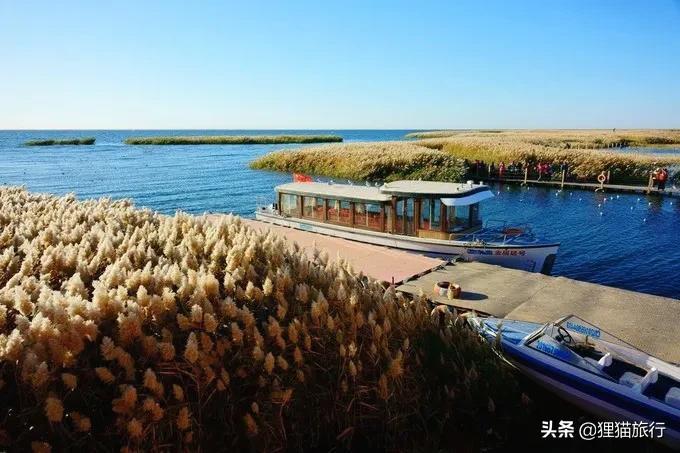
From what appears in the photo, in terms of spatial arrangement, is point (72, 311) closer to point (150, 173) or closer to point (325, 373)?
point (325, 373)

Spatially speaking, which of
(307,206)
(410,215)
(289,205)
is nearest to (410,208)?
(410,215)

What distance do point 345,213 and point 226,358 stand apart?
1524 cm

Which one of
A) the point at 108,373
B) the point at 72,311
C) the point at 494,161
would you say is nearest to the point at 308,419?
the point at 108,373

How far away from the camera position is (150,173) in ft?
181

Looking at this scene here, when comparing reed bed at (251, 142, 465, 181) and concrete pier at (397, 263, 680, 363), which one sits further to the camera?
reed bed at (251, 142, 465, 181)

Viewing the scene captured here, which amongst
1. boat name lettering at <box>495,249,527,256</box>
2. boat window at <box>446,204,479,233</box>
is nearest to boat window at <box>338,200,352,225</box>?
boat window at <box>446,204,479,233</box>

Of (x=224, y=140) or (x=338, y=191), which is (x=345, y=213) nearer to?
(x=338, y=191)

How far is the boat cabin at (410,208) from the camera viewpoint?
1733cm

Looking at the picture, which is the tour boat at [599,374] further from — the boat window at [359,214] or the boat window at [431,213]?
the boat window at [359,214]

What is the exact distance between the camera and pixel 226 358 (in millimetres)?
4543

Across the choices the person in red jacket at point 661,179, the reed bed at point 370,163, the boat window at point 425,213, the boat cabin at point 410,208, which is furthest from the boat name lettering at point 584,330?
the reed bed at point 370,163

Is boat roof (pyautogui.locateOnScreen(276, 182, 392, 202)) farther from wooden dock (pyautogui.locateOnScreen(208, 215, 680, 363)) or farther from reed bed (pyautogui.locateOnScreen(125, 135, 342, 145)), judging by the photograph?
Answer: reed bed (pyautogui.locateOnScreen(125, 135, 342, 145))

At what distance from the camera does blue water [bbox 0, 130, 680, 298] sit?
2025cm

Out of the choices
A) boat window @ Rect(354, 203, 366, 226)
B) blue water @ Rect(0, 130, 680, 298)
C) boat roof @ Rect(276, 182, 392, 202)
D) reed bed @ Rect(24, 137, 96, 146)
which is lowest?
blue water @ Rect(0, 130, 680, 298)
